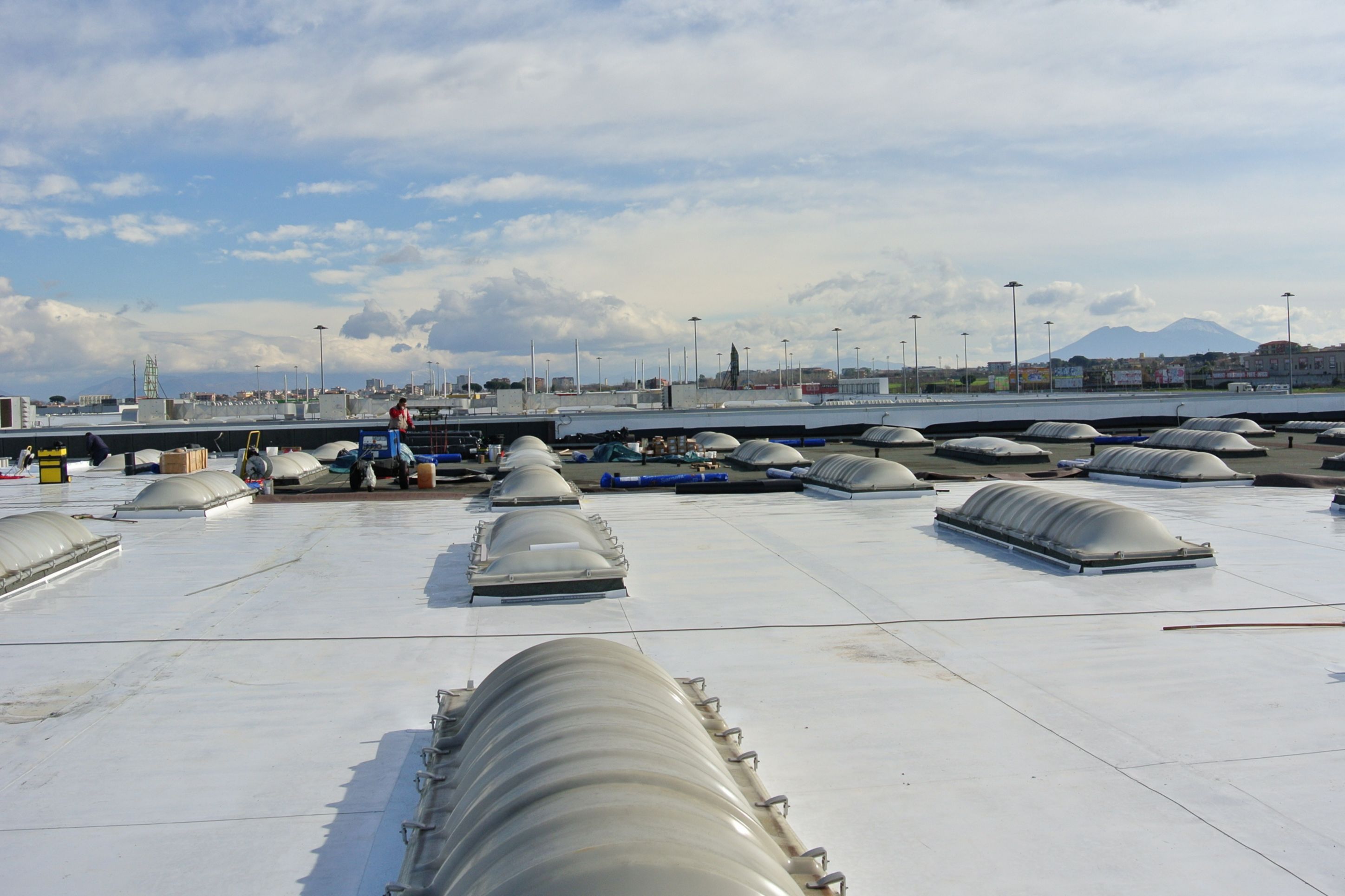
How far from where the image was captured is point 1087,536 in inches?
610

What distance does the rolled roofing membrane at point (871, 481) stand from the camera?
2531cm

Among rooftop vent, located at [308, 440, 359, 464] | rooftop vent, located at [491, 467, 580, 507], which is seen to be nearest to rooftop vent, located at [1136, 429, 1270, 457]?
rooftop vent, located at [491, 467, 580, 507]

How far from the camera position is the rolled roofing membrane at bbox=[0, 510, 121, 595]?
575 inches

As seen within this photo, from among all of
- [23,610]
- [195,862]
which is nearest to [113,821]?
[195,862]

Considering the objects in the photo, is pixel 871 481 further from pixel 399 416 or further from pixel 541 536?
pixel 399 416

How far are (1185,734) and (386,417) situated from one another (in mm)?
60077

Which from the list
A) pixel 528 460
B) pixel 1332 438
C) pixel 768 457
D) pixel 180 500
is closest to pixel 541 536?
pixel 180 500

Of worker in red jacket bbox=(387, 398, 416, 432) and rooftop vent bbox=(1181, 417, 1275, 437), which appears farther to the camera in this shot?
rooftop vent bbox=(1181, 417, 1275, 437)

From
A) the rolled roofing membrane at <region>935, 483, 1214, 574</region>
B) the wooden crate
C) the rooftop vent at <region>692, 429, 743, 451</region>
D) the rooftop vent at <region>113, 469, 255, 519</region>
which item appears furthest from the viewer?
the rooftop vent at <region>692, 429, 743, 451</region>

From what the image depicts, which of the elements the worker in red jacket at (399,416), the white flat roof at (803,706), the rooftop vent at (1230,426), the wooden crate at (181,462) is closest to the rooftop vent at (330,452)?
the wooden crate at (181,462)

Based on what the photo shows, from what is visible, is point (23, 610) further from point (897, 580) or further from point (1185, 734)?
point (1185, 734)

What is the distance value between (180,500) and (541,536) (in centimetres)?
1307

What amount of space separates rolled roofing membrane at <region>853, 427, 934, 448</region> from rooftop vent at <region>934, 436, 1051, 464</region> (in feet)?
21.4

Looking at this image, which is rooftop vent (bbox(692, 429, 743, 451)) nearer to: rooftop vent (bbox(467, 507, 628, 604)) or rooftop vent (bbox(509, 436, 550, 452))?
rooftop vent (bbox(509, 436, 550, 452))
